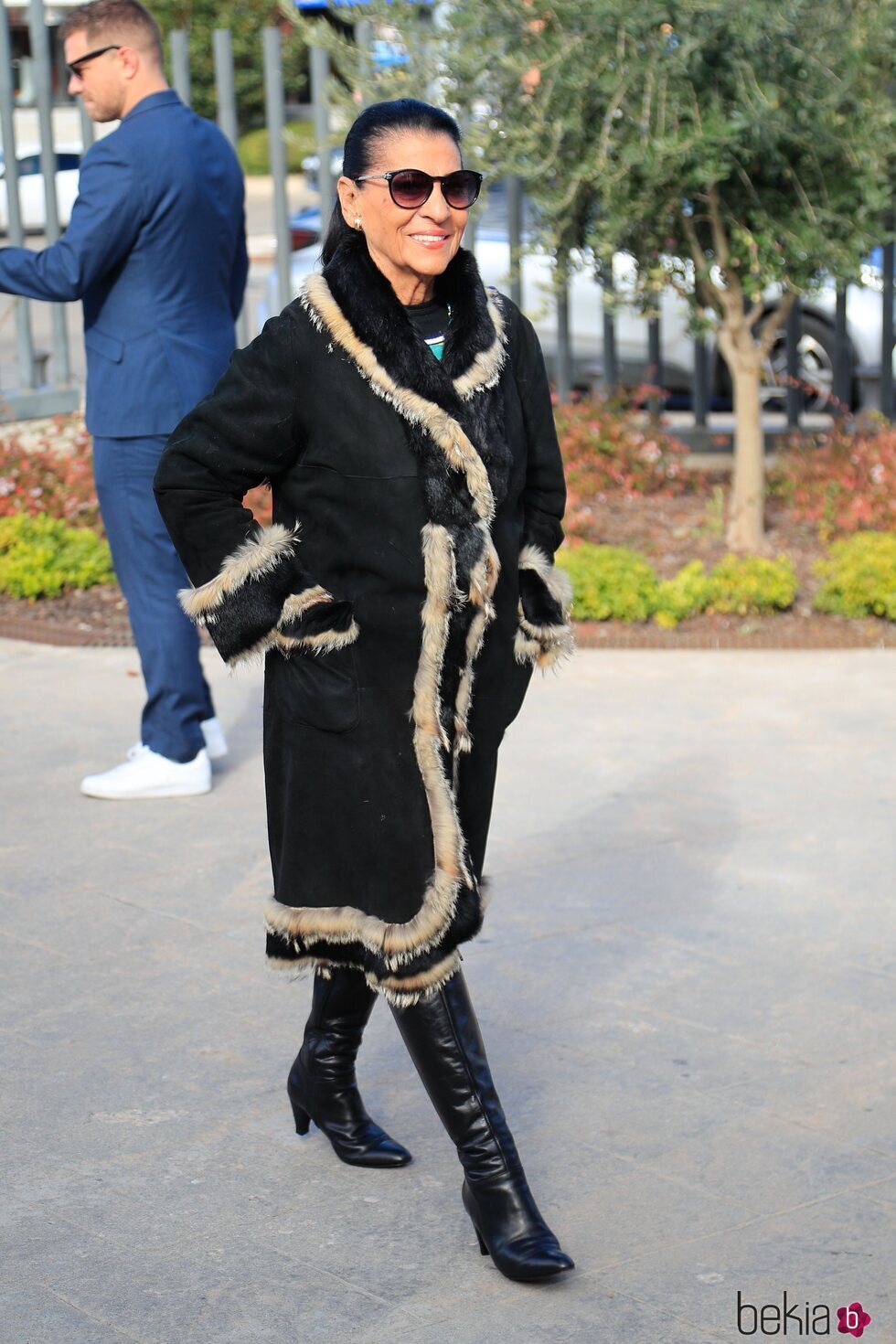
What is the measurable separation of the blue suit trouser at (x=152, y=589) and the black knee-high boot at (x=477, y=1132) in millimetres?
2781

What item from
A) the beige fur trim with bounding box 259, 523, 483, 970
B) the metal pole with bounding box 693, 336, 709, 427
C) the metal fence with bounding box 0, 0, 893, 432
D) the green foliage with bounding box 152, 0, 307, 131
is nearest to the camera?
the beige fur trim with bounding box 259, 523, 483, 970

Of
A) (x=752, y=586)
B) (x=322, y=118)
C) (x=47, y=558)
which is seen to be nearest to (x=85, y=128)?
(x=322, y=118)

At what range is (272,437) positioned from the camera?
10.6 feet

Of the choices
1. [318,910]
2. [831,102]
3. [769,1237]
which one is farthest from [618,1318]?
[831,102]

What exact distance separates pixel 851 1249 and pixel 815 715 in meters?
3.78

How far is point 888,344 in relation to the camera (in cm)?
974

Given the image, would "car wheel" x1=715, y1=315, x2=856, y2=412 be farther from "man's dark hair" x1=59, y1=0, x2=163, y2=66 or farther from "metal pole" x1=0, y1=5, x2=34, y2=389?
"man's dark hair" x1=59, y1=0, x2=163, y2=66

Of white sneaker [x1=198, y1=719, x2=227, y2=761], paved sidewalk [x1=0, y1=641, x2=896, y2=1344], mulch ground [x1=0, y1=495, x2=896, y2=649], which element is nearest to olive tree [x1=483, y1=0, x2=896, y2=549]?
mulch ground [x1=0, y1=495, x2=896, y2=649]

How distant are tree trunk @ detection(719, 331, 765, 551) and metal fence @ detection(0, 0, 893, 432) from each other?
68 centimetres

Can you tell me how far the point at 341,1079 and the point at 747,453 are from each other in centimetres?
587

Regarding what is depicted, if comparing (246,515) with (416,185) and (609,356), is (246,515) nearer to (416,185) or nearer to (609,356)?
(416,185)

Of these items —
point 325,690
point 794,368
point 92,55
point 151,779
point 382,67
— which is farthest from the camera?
point 794,368

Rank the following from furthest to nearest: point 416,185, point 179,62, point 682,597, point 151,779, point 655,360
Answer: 1. point 179,62
2. point 655,360
3. point 682,597
4. point 151,779
5. point 416,185

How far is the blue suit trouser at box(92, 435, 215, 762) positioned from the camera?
5.82 m
